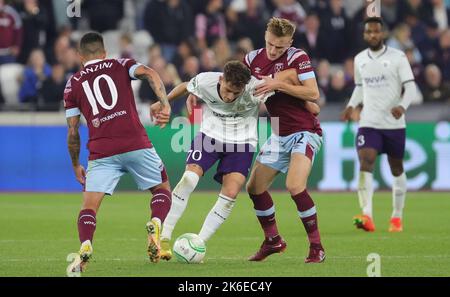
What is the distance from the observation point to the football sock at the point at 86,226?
380 inches

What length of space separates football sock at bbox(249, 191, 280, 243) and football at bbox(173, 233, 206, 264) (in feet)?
2.75

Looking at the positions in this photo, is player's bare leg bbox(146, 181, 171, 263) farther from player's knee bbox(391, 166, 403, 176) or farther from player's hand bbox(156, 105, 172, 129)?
player's knee bbox(391, 166, 403, 176)

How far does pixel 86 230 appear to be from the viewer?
9680 mm

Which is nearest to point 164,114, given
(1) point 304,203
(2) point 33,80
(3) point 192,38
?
(1) point 304,203

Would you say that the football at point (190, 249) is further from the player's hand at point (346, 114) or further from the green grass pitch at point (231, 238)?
the player's hand at point (346, 114)

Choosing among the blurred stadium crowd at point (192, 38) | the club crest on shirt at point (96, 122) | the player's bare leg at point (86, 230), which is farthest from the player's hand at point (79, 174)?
the blurred stadium crowd at point (192, 38)

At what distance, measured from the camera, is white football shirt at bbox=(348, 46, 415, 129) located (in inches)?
561

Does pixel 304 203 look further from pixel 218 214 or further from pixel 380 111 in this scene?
pixel 380 111

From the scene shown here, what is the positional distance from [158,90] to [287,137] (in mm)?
1569

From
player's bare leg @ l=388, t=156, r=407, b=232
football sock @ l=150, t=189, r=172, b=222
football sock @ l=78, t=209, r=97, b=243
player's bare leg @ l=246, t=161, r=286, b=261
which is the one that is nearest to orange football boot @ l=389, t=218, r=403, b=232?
player's bare leg @ l=388, t=156, r=407, b=232

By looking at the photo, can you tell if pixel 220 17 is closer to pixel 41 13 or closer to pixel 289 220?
pixel 41 13

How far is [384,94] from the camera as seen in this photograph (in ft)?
47.0

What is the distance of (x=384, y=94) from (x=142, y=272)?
570 centimetres

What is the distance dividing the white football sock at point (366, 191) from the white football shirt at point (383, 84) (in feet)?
2.07
